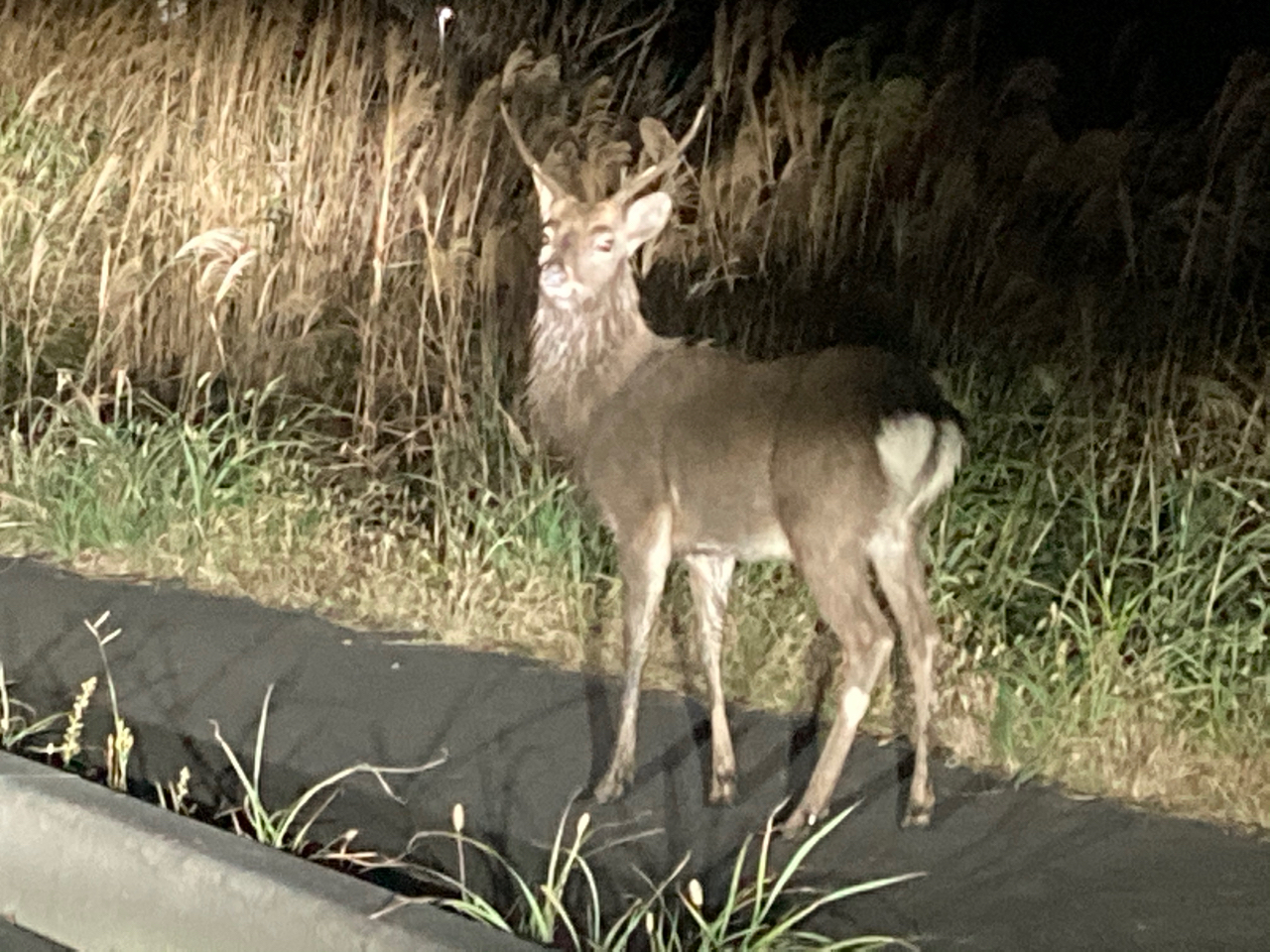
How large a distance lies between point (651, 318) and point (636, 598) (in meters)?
3.02

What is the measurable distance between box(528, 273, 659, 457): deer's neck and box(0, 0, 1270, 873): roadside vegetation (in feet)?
3.64

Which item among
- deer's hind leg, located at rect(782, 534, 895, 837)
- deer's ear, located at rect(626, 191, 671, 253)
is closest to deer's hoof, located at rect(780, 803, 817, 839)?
deer's hind leg, located at rect(782, 534, 895, 837)

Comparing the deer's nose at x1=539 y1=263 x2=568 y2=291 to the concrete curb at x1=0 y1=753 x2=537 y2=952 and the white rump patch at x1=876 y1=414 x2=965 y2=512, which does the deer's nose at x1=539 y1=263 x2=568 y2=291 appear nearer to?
the white rump patch at x1=876 y1=414 x2=965 y2=512

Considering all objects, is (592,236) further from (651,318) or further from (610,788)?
(651,318)

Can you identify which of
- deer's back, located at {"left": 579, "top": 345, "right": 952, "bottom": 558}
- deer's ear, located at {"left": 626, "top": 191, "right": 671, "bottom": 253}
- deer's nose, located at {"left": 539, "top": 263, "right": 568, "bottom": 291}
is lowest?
deer's back, located at {"left": 579, "top": 345, "right": 952, "bottom": 558}

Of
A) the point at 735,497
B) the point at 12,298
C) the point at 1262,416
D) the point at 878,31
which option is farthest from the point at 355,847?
the point at 878,31

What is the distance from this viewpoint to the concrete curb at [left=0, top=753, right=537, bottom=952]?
13.6 ft

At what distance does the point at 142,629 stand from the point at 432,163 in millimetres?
A: 3132

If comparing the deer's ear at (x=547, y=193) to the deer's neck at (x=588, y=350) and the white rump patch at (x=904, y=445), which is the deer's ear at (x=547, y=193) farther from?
the white rump patch at (x=904, y=445)

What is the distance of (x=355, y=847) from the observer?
504cm

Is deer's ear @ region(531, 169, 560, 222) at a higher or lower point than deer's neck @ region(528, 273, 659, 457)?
higher

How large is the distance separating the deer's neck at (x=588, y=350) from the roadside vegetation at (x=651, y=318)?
3.64 feet

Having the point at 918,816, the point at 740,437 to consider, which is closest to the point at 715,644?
the point at 740,437

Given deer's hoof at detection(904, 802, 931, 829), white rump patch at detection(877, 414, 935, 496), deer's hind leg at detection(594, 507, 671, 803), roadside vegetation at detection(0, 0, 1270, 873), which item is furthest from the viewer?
roadside vegetation at detection(0, 0, 1270, 873)
